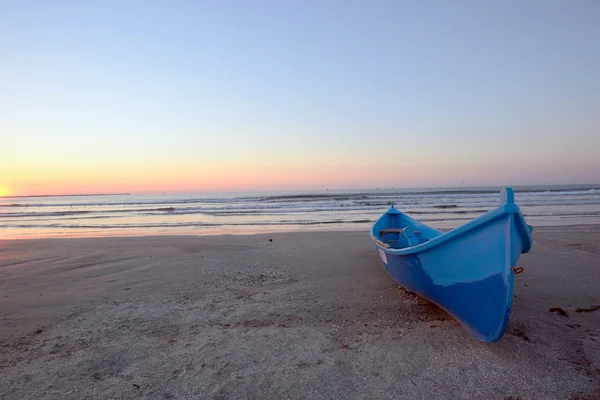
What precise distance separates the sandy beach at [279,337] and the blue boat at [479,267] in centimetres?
33

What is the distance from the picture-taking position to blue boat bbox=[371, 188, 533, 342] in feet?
9.45

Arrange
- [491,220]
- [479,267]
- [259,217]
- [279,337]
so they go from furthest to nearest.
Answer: [259,217], [279,337], [479,267], [491,220]

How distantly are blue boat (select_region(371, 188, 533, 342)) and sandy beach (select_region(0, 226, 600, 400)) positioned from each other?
0.33 meters

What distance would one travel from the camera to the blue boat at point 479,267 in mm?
2881

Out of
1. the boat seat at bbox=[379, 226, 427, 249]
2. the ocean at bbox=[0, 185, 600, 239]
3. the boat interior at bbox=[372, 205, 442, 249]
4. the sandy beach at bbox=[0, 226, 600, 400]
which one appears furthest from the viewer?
the ocean at bbox=[0, 185, 600, 239]

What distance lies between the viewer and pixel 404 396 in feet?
8.79

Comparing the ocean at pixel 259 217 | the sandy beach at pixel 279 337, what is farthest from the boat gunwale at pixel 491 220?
the ocean at pixel 259 217

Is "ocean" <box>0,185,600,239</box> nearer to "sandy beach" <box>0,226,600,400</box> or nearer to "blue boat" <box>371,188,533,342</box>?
"sandy beach" <box>0,226,600,400</box>

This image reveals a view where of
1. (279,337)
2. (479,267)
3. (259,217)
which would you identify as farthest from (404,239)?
(259,217)

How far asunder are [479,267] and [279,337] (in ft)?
6.79

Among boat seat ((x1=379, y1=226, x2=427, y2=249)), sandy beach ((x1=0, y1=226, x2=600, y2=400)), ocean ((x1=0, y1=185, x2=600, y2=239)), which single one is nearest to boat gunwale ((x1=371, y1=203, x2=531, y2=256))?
sandy beach ((x1=0, y1=226, x2=600, y2=400))

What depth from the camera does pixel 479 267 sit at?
10.3 ft

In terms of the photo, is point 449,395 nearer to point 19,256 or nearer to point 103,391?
point 103,391

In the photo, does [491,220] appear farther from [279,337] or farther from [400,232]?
[400,232]
